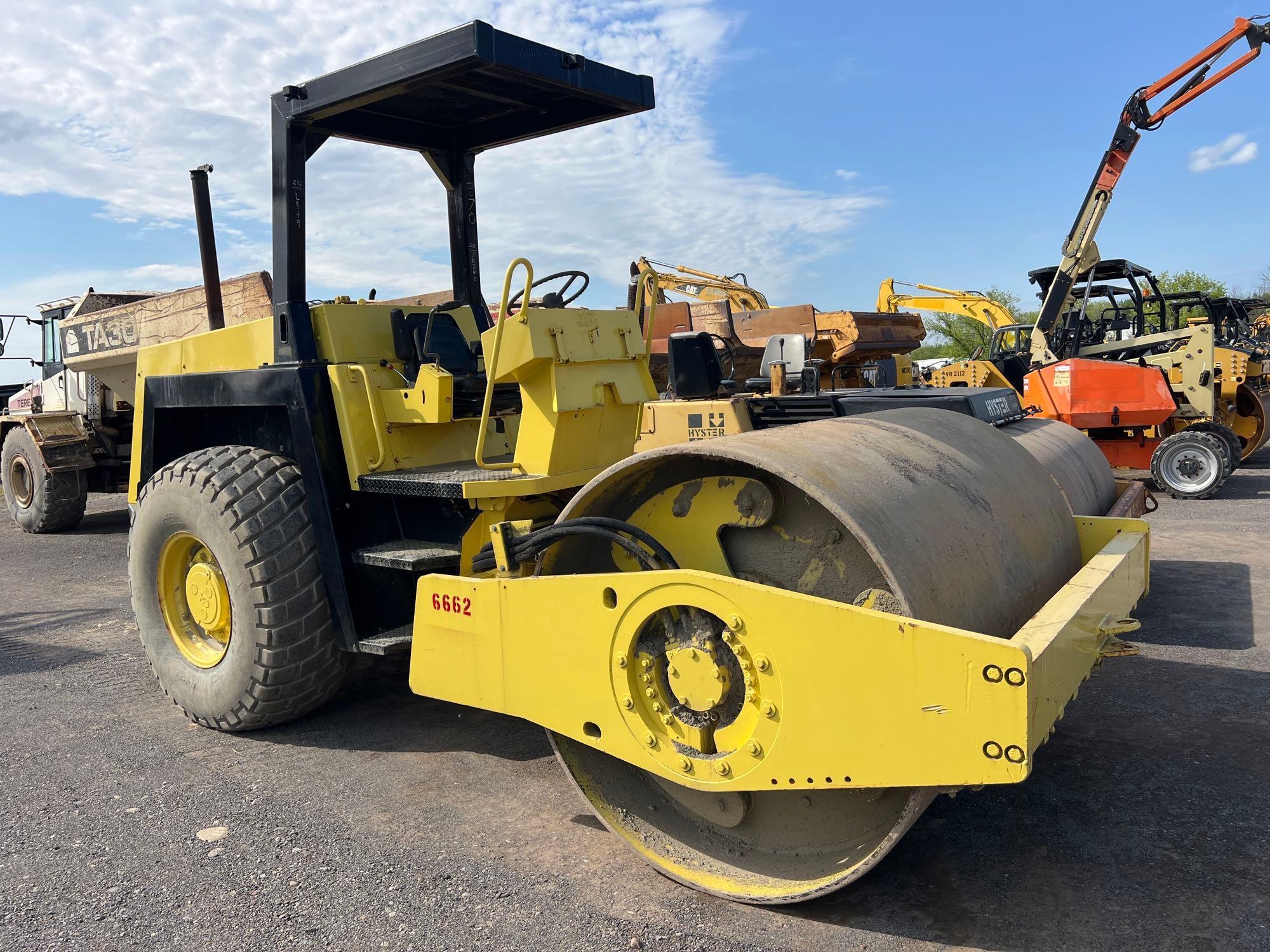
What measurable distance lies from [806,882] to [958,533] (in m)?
1.03

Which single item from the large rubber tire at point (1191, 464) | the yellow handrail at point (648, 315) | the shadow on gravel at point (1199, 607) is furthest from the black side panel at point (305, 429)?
the large rubber tire at point (1191, 464)

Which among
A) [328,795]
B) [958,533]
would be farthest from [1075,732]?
[328,795]

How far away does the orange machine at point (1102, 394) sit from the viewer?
10445mm

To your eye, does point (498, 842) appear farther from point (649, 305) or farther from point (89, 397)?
point (89, 397)

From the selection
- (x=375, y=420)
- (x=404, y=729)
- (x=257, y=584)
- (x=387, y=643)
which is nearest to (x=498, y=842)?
(x=387, y=643)

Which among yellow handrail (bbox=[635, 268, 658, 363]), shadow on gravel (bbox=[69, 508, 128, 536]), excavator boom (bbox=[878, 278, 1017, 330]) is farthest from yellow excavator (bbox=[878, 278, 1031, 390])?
shadow on gravel (bbox=[69, 508, 128, 536])

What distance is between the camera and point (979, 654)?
208cm

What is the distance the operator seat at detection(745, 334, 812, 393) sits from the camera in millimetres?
6289

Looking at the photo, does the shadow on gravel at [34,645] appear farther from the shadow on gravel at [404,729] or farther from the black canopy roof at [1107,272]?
the black canopy roof at [1107,272]

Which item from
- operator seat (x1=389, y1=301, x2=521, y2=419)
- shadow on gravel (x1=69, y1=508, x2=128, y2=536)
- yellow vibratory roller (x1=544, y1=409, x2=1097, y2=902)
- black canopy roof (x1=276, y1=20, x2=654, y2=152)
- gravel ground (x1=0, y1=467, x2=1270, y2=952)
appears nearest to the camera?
yellow vibratory roller (x1=544, y1=409, x2=1097, y2=902)

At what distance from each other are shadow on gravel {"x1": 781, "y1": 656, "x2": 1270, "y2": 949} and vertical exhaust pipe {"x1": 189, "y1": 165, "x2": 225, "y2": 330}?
4.96m

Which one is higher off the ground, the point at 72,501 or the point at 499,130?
the point at 499,130

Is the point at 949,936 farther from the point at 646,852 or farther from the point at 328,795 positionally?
the point at 328,795

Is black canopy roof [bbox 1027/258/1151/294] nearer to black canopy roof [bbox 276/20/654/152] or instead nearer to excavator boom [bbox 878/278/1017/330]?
excavator boom [bbox 878/278/1017/330]
